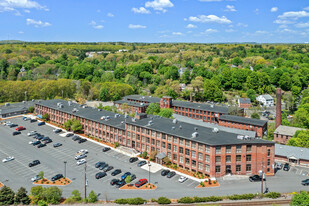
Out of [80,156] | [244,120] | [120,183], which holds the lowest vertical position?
[120,183]

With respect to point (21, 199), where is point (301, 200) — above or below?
above

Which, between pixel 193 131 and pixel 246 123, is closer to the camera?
pixel 193 131

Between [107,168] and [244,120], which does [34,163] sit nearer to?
[107,168]

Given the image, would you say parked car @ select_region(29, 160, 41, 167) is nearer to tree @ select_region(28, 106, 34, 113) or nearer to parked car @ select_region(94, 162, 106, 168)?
parked car @ select_region(94, 162, 106, 168)

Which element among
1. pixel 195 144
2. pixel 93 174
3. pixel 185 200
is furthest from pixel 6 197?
pixel 195 144

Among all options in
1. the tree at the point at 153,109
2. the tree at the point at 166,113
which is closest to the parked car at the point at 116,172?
the tree at the point at 166,113

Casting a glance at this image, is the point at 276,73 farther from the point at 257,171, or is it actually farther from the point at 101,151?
the point at 101,151

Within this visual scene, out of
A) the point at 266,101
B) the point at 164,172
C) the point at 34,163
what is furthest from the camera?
the point at 266,101

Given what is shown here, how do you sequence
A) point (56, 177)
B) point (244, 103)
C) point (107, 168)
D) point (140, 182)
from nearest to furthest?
point (140, 182) → point (56, 177) → point (107, 168) → point (244, 103)
